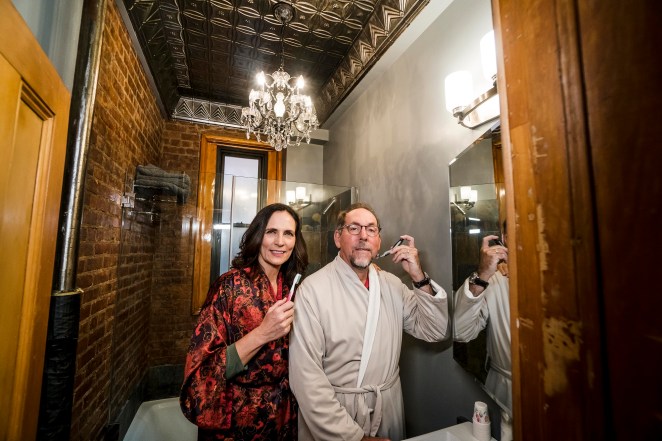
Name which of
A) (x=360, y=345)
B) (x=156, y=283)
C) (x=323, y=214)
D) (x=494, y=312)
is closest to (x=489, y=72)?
(x=494, y=312)

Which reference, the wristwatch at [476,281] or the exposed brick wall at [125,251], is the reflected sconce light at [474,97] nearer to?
the wristwatch at [476,281]

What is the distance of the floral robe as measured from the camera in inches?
42.1

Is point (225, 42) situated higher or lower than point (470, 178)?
higher

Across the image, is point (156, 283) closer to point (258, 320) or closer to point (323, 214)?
point (323, 214)

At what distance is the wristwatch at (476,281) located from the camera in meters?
1.08

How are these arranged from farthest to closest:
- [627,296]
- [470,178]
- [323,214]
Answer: [323,214]
[470,178]
[627,296]

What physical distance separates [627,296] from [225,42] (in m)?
2.74

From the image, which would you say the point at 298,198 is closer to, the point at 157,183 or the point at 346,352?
the point at 157,183

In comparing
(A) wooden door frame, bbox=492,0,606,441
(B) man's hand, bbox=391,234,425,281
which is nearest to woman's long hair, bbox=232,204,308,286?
(B) man's hand, bbox=391,234,425,281

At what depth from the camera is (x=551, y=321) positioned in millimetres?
314

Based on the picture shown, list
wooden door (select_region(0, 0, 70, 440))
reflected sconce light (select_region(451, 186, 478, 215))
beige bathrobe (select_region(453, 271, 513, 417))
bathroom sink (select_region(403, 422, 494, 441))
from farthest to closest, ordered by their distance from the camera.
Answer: reflected sconce light (select_region(451, 186, 478, 215)), bathroom sink (select_region(403, 422, 494, 441)), beige bathrobe (select_region(453, 271, 513, 417)), wooden door (select_region(0, 0, 70, 440))

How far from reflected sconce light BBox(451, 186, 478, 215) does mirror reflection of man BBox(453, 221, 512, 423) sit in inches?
7.0

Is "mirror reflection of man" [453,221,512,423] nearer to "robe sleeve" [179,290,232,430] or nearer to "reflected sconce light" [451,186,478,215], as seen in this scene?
"reflected sconce light" [451,186,478,215]

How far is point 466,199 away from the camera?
1.22m
